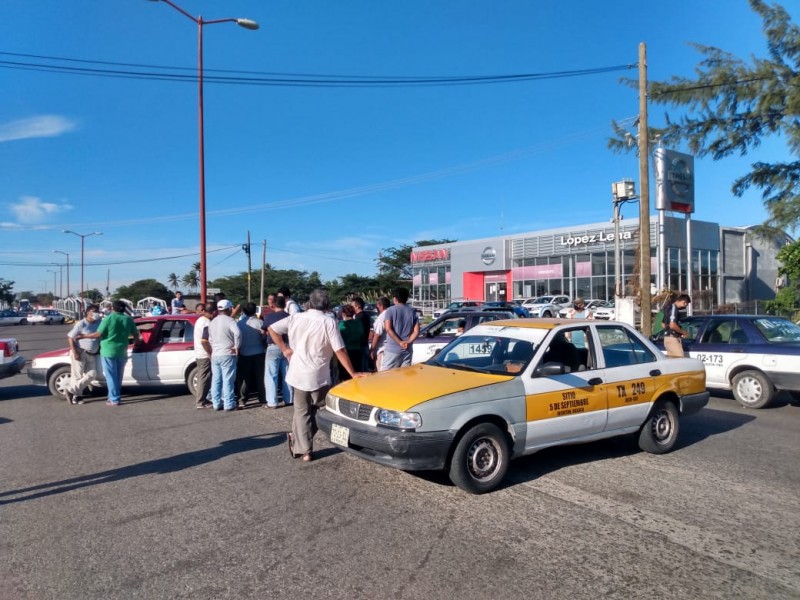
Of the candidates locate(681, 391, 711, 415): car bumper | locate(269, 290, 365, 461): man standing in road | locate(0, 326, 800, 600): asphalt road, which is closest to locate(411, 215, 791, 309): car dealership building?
locate(681, 391, 711, 415): car bumper

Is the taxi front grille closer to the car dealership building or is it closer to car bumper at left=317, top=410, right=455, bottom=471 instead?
car bumper at left=317, top=410, right=455, bottom=471

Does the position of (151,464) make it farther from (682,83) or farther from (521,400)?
(682,83)

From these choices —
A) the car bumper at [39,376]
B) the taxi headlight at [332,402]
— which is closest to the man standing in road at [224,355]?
the car bumper at [39,376]

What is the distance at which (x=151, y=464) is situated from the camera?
20.7 feet

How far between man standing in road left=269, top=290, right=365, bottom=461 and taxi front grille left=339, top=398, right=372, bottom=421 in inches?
15.4

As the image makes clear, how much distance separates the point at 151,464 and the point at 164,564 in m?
2.57

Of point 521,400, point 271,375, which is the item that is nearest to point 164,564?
point 521,400

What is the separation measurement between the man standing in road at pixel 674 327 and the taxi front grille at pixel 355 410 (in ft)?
22.4

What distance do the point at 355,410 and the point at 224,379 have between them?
4303 millimetres

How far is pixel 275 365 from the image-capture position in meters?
9.43

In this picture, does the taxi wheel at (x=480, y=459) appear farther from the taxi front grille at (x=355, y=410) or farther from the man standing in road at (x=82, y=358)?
the man standing in road at (x=82, y=358)

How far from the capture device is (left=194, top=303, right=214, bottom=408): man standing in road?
378 inches

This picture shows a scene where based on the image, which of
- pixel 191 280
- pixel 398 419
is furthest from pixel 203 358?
pixel 191 280

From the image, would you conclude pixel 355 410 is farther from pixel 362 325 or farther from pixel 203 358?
pixel 203 358
